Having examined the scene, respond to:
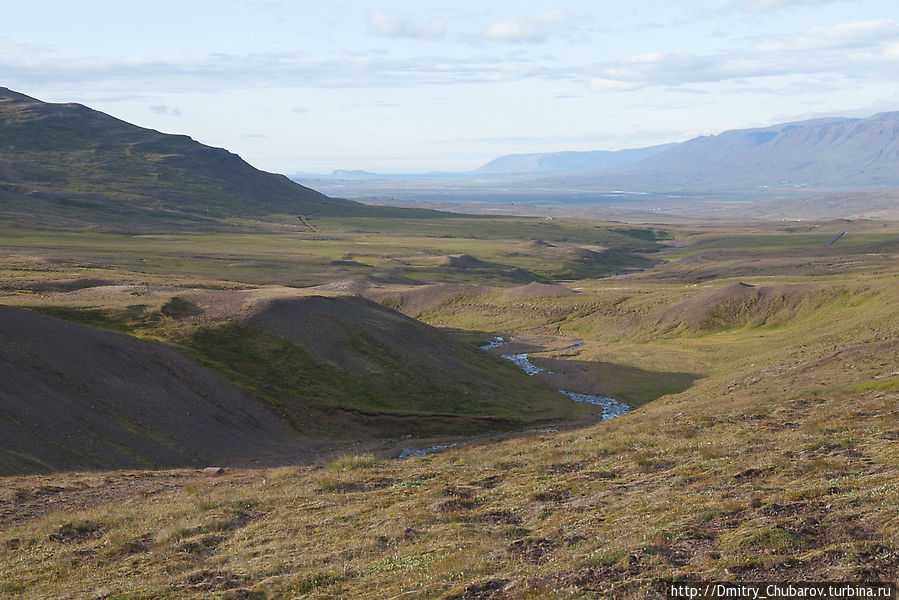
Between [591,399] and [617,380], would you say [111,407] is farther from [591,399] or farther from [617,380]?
[617,380]

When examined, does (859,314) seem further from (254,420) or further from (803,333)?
(254,420)

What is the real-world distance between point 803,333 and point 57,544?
80.7 m

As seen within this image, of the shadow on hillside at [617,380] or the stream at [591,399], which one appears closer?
the stream at [591,399]

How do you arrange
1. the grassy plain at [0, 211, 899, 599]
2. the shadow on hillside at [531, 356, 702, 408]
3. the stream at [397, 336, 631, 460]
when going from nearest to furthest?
the grassy plain at [0, 211, 899, 599]
the stream at [397, 336, 631, 460]
the shadow on hillside at [531, 356, 702, 408]

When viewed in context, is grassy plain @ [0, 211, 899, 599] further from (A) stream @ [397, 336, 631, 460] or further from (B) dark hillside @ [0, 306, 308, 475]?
(B) dark hillside @ [0, 306, 308, 475]

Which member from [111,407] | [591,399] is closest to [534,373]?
[591,399]

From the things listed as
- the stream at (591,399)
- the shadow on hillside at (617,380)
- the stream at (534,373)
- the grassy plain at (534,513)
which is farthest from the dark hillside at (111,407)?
the shadow on hillside at (617,380)

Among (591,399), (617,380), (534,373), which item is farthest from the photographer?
(534,373)

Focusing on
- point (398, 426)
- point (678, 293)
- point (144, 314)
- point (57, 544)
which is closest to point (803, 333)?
point (678, 293)

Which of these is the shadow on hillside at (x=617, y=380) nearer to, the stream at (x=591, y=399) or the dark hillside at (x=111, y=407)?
the stream at (x=591, y=399)

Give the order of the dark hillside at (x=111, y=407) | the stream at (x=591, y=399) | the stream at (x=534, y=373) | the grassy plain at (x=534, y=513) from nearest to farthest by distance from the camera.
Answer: the grassy plain at (x=534, y=513), the dark hillside at (x=111, y=407), the stream at (x=534, y=373), the stream at (x=591, y=399)

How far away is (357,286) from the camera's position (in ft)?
465

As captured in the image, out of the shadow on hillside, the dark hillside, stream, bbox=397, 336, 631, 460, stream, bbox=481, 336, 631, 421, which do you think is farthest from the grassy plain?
the shadow on hillside

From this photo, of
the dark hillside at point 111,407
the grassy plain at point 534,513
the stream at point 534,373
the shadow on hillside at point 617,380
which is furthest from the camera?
the shadow on hillside at point 617,380
